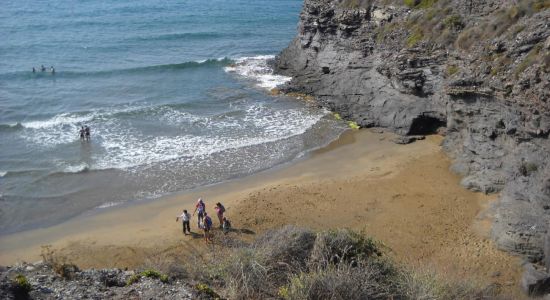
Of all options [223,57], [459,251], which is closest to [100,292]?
[459,251]

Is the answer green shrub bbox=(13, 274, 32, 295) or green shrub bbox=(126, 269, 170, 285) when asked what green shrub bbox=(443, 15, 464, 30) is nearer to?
green shrub bbox=(126, 269, 170, 285)

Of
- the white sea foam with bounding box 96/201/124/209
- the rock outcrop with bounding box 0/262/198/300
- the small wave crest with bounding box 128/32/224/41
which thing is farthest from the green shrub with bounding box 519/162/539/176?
the small wave crest with bounding box 128/32/224/41

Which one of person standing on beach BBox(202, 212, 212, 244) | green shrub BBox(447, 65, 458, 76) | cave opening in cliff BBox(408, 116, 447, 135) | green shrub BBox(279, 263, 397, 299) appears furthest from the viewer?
cave opening in cliff BBox(408, 116, 447, 135)

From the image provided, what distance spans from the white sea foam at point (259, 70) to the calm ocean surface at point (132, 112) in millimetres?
92

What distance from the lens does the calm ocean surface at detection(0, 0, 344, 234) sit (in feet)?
77.6

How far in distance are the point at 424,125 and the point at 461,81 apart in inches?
225

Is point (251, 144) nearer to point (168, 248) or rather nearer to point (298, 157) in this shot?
point (298, 157)

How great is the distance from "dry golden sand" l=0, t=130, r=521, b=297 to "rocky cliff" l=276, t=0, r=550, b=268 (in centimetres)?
115

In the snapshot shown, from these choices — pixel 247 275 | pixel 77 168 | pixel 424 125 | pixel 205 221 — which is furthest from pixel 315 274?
pixel 424 125

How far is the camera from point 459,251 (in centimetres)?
1723

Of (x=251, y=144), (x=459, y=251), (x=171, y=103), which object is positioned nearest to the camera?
(x=459, y=251)

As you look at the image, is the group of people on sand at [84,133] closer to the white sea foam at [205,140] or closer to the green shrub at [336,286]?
the white sea foam at [205,140]

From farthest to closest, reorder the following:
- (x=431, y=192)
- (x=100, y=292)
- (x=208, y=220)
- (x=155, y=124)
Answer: (x=155, y=124)
(x=431, y=192)
(x=208, y=220)
(x=100, y=292)

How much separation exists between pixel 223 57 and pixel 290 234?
36.4m
